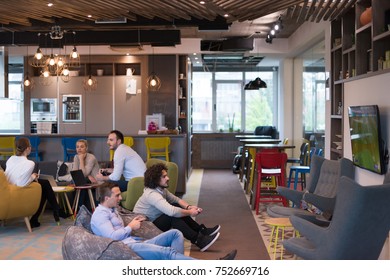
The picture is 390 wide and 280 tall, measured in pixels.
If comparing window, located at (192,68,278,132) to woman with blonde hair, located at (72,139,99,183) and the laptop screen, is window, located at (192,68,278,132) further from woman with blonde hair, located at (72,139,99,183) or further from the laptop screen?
the laptop screen

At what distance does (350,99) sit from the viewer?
27.3 feet

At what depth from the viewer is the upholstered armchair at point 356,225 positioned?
4.23 meters

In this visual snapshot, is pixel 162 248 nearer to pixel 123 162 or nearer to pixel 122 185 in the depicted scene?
pixel 123 162

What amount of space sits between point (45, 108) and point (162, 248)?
11.2m

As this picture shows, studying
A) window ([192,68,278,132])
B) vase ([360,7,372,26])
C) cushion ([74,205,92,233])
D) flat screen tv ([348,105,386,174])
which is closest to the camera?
cushion ([74,205,92,233])

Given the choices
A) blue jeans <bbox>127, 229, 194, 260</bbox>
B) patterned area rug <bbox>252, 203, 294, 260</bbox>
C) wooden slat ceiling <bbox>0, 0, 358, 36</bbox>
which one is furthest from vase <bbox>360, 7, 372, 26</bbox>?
blue jeans <bbox>127, 229, 194, 260</bbox>

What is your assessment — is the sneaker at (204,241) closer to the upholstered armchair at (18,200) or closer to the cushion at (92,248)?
the cushion at (92,248)

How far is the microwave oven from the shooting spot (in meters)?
15.0

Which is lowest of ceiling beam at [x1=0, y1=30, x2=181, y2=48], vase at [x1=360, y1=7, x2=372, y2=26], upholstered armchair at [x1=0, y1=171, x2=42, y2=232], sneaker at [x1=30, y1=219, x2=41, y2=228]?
sneaker at [x1=30, y1=219, x2=41, y2=228]

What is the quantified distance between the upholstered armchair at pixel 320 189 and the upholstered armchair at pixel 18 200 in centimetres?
300

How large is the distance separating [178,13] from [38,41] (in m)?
3.61

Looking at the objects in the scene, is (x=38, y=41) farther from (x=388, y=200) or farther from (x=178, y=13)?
(x=388, y=200)

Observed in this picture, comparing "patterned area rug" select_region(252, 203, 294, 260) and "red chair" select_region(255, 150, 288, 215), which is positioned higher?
"red chair" select_region(255, 150, 288, 215)

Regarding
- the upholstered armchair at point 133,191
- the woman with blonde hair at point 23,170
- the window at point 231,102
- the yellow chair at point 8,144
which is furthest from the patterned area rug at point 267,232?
the window at point 231,102
